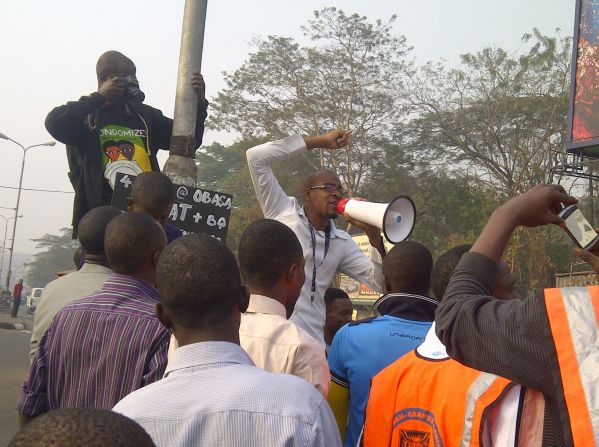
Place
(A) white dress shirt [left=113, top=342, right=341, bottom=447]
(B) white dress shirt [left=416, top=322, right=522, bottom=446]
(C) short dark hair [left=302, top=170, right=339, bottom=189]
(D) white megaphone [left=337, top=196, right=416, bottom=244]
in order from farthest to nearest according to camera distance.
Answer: (C) short dark hair [left=302, top=170, right=339, bottom=189] → (D) white megaphone [left=337, top=196, right=416, bottom=244] → (B) white dress shirt [left=416, top=322, right=522, bottom=446] → (A) white dress shirt [left=113, top=342, right=341, bottom=447]

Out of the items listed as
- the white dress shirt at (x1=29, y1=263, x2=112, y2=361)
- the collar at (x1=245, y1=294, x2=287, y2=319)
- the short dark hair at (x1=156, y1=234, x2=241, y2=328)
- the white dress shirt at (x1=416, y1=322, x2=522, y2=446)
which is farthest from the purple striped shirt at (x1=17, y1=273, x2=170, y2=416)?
the white dress shirt at (x1=416, y1=322, x2=522, y2=446)

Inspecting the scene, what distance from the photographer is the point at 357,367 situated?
10.0 ft

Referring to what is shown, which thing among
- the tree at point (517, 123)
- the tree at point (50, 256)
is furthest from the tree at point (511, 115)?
the tree at point (50, 256)

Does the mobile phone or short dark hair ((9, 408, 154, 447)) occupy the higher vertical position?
the mobile phone

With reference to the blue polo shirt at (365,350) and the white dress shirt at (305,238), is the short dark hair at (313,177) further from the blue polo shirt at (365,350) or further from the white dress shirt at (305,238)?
the blue polo shirt at (365,350)

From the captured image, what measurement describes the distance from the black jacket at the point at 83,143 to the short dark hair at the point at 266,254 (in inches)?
74.4

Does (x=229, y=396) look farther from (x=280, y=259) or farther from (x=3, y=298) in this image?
(x=3, y=298)

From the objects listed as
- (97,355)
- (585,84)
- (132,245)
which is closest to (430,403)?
(97,355)

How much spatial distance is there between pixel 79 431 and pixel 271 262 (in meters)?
1.79

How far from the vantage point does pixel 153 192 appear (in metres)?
3.93

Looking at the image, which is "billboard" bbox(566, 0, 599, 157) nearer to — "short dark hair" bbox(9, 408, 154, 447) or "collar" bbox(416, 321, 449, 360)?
"collar" bbox(416, 321, 449, 360)

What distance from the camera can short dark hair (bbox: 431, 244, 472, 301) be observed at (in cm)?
287

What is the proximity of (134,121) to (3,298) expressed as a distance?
4738 centimetres

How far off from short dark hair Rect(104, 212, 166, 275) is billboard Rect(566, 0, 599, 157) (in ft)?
63.1
